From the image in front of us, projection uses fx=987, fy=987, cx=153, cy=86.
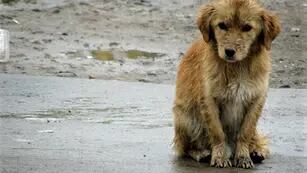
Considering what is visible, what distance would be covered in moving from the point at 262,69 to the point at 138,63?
19.0 feet

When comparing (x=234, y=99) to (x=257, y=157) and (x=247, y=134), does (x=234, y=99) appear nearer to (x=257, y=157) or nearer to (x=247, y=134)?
(x=247, y=134)

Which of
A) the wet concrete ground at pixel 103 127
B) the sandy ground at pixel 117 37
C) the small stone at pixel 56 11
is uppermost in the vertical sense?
the wet concrete ground at pixel 103 127

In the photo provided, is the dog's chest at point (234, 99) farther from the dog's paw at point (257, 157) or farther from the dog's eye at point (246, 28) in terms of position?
the dog's eye at point (246, 28)

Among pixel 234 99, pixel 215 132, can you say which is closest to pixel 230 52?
pixel 234 99

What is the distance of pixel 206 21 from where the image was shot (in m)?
7.81

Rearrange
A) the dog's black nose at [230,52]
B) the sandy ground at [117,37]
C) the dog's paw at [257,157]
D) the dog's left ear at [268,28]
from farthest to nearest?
the sandy ground at [117,37], the dog's paw at [257,157], the dog's left ear at [268,28], the dog's black nose at [230,52]

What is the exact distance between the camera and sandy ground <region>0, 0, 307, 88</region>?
13141 mm

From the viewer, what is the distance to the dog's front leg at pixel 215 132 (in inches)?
308

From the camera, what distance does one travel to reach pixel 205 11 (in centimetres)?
781

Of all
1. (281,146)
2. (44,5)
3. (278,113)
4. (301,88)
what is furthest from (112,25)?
(281,146)

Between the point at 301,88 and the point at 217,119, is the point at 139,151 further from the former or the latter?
the point at 301,88

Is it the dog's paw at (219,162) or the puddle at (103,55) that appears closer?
the dog's paw at (219,162)

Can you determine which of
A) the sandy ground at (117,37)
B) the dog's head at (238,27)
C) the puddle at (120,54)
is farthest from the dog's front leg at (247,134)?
the puddle at (120,54)

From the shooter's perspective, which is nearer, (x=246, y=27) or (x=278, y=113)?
(x=246, y=27)
